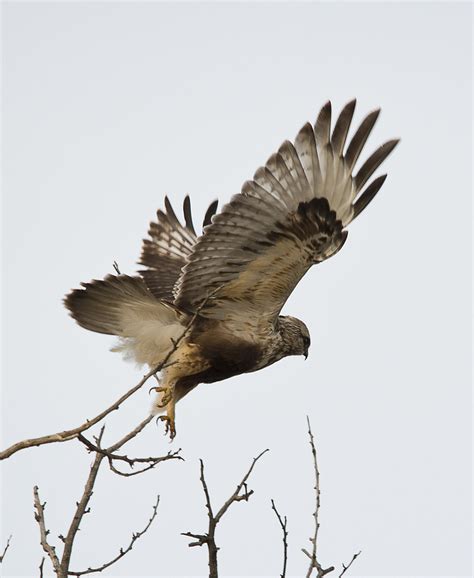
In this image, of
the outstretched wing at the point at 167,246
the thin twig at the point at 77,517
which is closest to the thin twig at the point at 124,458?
the thin twig at the point at 77,517

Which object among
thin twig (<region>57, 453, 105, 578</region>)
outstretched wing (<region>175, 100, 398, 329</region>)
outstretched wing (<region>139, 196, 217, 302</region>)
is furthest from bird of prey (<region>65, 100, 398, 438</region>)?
outstretched wing (<region>139, 196, 217, 302</region>)

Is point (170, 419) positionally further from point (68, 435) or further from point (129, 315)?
point (68, 435)

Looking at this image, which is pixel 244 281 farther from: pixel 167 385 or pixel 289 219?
pixel 167 385

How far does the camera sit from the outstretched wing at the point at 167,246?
6.52 meters

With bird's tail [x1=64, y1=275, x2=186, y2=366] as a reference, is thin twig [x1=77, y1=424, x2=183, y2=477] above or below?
below

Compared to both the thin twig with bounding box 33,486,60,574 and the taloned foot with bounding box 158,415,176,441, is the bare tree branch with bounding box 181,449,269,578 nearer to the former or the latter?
the thin twig with bounding box 33,486,60,574

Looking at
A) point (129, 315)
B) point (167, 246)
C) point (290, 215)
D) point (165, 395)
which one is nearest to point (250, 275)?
point (290, 215)

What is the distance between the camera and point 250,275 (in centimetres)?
484

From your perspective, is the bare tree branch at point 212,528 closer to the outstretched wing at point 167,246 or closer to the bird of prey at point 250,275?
the bird of prey at point 250,275

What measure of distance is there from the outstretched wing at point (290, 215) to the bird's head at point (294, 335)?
1.90 feet

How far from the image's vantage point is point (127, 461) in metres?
3.34

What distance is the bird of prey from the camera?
445 cm

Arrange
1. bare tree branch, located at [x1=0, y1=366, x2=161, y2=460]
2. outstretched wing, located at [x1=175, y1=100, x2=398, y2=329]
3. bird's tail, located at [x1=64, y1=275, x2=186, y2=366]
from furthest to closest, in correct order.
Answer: bird's tail, located at [x1=64, y1=275, x2=186, y2=366]
outstretched wing, located at [x1=175, y1=100, x2=398, y2=329]
bare tree branch, located at [x1=0, y1=366, x2=161, y2=460]

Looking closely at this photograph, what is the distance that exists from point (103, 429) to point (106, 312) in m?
1.29
